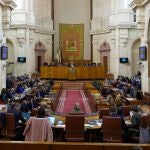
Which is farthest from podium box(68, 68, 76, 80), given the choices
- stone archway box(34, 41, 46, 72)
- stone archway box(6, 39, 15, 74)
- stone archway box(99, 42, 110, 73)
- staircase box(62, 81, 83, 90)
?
stone archway box(6, 39, 15, 74)

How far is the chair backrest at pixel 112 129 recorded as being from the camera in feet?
24.5

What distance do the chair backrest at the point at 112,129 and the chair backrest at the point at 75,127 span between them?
0.51 m

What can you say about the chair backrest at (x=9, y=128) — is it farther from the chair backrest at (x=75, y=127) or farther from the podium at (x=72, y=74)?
the podium at (x=72, y=74)

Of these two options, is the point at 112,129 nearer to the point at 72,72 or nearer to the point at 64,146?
the point at 64,146

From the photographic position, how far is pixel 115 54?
29031 millimetres

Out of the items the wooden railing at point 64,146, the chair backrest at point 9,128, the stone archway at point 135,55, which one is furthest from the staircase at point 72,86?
the wooden railing at point 64,146

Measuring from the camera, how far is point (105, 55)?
101 feet

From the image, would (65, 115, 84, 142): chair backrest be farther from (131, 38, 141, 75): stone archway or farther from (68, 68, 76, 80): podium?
(131, 38, 141, 75): stone archway

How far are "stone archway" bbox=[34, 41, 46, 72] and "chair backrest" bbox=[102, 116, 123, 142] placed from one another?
918 inches

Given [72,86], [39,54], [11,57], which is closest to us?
[72,86]

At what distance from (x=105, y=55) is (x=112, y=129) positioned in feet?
Answer: 77.2

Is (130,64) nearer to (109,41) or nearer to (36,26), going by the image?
(109,41)

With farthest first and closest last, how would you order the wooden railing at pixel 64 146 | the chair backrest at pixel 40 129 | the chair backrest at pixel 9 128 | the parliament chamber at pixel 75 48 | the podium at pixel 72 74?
1. the podium at pixel 72 74
2. the parliament chamber at pixel 75 48
3. the chair backrest at pixel 9 128
4. the chair backrest at pixel 40 129
5. the wooden railing at pixel 64 146

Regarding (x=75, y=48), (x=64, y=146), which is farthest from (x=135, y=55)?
(x=64, y=146)
